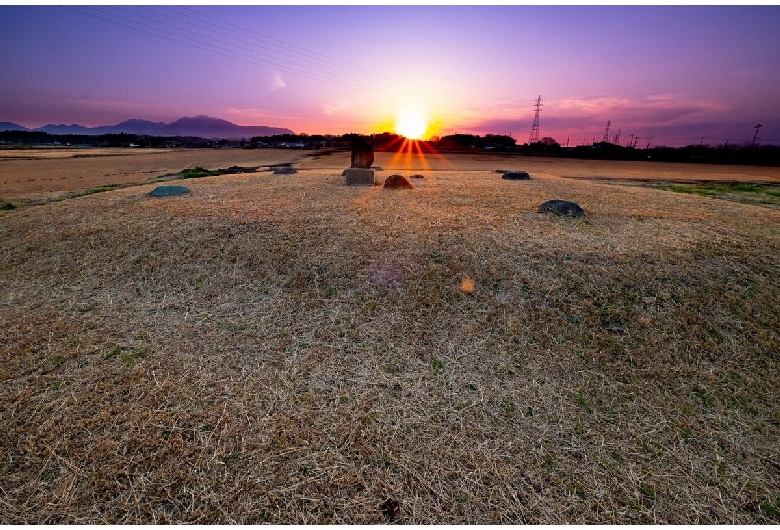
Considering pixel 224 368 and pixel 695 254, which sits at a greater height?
pixel 695 254

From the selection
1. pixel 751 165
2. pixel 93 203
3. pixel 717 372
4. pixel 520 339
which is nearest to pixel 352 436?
pixel 520 339

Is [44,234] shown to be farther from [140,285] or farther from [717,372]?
[717,372]

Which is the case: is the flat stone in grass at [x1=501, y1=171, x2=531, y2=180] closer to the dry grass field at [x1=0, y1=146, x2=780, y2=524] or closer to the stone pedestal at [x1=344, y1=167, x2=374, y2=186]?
the stone pedestal at [x1=344, y1=167, x2=374, y2=186]

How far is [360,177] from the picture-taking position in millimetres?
15859

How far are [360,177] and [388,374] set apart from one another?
493 inches

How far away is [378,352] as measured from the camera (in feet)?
16.2

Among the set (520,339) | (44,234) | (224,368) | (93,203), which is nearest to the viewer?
(224,368)

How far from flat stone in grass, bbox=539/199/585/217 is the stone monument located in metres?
7.81

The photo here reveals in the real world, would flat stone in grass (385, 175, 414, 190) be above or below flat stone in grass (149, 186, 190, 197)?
above

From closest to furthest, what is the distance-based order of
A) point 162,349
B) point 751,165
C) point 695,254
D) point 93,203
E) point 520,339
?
1. point 162,349
2. point 520,339
3. point 695,254
4. point 93,203
5. point 751,165

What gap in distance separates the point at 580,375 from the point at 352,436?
3.02m

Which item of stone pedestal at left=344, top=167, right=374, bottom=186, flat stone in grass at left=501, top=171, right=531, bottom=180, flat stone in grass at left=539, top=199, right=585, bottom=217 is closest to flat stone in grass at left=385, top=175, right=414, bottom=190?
stone pedestal at left=344, top=167, right=374, bottom=186

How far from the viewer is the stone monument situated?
15836 mm

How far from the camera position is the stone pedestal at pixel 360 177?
1580cm
